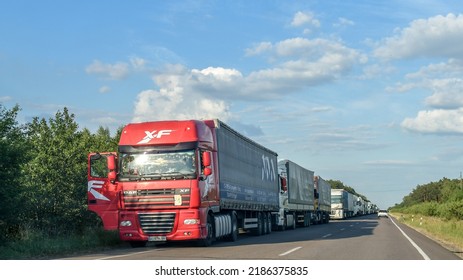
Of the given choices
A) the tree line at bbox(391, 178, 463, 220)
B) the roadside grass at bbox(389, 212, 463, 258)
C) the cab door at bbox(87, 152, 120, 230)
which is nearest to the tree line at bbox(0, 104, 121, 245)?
the cab door at bbox(87, 152, 120, 230)

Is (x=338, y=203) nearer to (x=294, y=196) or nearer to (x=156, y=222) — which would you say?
(x=294, y=196)

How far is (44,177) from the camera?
22719mm

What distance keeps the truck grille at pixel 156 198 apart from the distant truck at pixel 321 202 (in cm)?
3305

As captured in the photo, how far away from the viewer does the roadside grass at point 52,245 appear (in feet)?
52.0

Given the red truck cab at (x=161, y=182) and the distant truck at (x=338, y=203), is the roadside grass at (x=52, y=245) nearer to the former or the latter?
the red truck cab at (x=161, y=182)

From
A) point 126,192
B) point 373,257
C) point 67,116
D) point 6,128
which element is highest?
point 67,116

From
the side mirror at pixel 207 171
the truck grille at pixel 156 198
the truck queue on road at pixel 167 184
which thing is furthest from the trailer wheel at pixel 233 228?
the side mirror at pixel 207 171

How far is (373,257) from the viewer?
15094mm

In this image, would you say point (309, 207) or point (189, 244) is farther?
point (309, 207)

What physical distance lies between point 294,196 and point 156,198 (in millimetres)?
22502

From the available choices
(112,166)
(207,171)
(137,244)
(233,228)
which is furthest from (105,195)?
(233,228)

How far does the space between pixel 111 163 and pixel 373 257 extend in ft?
28.3
